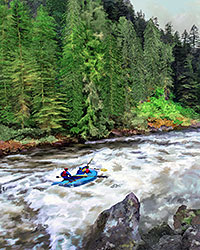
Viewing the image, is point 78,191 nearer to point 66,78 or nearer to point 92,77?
point 92,77

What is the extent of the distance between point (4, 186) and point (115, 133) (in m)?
15.9

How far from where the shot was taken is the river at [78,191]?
6863 millimetres

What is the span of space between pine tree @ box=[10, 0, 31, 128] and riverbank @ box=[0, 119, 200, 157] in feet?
9.88

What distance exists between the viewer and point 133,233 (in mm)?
5512

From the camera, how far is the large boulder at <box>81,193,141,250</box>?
5.28m

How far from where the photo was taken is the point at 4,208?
27.3ft

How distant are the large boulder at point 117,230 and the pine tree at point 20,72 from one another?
1668 centimetres

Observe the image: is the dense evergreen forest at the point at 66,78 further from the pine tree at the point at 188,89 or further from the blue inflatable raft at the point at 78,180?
the pine tree at the point at 188,89

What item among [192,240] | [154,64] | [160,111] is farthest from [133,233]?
[154,64]

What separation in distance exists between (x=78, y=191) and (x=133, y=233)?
4664 millimetres

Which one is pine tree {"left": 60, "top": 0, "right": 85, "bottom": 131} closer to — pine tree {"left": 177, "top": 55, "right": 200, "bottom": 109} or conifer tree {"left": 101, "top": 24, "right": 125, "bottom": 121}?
conifer tree {"left": 101, "top": 24, "right": 125, "bottom": 121}

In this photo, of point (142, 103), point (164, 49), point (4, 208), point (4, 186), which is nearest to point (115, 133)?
point (142, 103)

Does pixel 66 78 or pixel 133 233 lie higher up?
pixel 66 78


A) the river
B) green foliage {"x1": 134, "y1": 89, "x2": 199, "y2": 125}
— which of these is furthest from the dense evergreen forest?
the river
